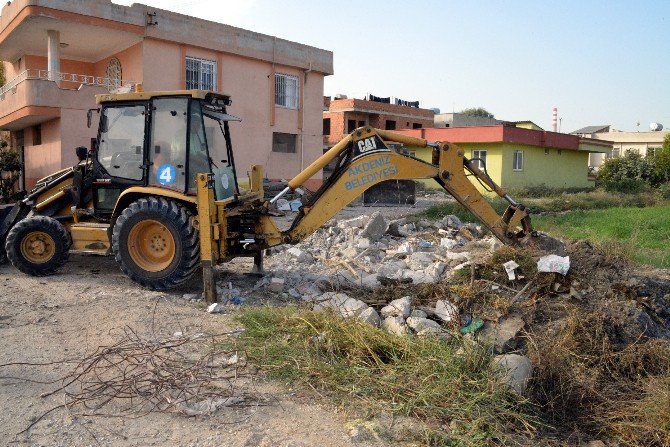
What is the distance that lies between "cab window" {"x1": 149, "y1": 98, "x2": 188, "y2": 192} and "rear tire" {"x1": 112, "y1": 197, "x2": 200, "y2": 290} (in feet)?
1.03

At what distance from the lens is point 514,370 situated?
5188mm

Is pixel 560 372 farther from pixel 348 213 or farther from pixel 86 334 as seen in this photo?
pixel 348 213

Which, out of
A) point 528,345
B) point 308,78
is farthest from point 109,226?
point 308,78

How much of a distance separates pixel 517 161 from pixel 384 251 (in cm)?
2034

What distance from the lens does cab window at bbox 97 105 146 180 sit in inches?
324

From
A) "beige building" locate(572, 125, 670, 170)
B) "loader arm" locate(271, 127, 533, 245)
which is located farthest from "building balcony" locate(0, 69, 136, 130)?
"beige building" locate(572, 125, 670, 170)

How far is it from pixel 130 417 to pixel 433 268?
573cm

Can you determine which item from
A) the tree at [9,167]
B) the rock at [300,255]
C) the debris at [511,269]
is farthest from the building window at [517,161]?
the debris at [511,269]

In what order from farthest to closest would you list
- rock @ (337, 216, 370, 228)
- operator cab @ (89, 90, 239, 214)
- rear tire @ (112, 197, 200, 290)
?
1. rock @ (337, 216, 370, 228)
2. operator cab @ (89, 90, 239, 214)
3. rear tire @ (112, 197, 200, 290)

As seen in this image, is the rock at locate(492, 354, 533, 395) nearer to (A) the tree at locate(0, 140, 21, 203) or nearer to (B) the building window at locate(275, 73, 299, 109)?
(B) the building window at locate(275, 73, 299, 109)

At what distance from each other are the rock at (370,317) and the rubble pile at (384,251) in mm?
1665

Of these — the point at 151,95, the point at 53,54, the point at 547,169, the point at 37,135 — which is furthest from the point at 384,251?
the point at 547,169

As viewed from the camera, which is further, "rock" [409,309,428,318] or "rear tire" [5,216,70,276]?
"rear tire" [5,216,70,276]

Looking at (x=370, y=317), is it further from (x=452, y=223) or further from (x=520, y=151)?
(x=520, y=151)
